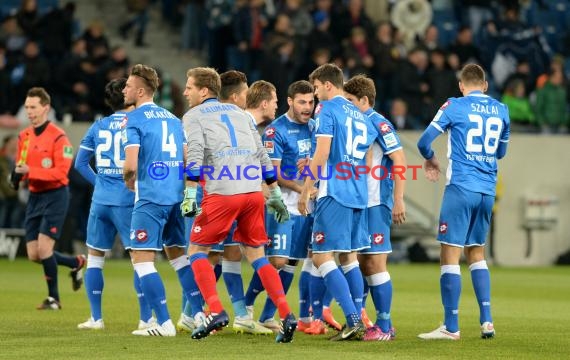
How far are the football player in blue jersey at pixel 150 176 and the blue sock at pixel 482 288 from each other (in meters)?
2.45

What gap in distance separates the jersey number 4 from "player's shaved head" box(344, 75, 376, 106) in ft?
3.13

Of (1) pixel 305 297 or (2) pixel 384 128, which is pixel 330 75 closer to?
(2) pixel 384 128

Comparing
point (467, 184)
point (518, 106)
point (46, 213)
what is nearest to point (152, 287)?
point (467, 184)

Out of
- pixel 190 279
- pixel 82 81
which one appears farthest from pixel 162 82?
pixel 190 279

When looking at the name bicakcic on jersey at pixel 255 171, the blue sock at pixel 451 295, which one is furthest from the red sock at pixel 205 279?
the blue sock at pixel 451 295

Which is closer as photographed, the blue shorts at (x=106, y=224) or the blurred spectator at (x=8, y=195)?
the blue shorts at (x=106, y=224)

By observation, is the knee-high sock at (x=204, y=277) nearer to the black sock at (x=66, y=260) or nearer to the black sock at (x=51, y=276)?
the black sock at (x=51, y=276)

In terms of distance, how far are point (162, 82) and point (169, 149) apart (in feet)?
41.2

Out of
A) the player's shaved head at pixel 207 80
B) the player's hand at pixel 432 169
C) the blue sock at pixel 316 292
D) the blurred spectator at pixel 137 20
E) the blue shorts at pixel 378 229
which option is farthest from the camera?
the blurred spectator at pixel 137 20

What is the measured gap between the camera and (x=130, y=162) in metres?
10.4

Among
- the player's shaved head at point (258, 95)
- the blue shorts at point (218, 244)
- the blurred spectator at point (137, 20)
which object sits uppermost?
the blurred spectator at point (137, 20)

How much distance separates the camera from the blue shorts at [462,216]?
10719mm

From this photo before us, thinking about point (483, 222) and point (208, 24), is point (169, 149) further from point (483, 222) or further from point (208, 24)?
point (208, 24)

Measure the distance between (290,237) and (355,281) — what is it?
1.10 m
